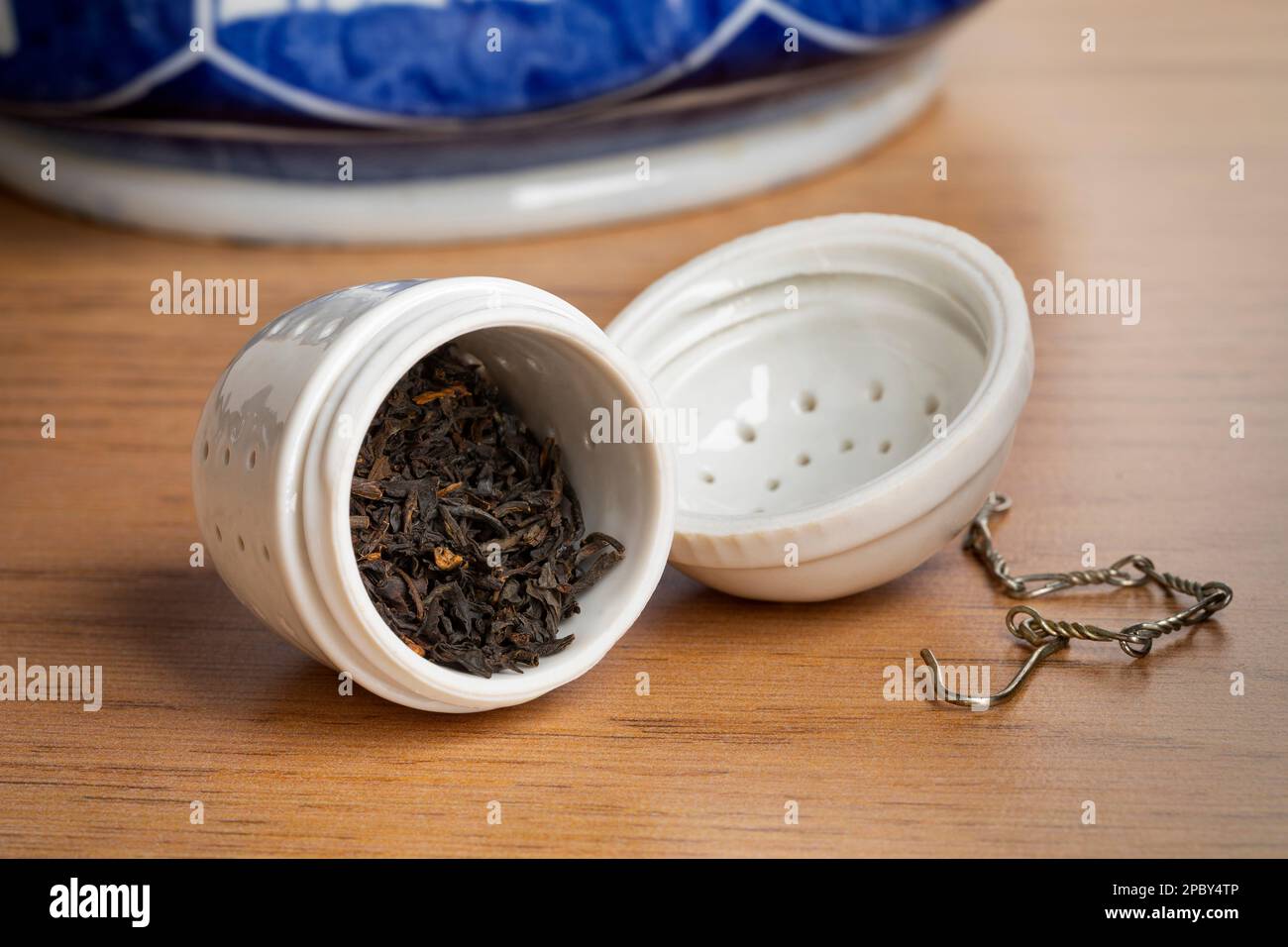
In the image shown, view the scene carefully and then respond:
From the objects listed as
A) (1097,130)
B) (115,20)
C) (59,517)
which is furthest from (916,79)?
(59,517)

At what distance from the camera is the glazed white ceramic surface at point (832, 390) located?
747 millimetres

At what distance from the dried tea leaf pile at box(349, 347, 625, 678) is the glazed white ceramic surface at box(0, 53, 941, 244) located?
620 millimetres

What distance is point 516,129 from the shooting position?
132 cm

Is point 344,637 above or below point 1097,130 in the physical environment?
below

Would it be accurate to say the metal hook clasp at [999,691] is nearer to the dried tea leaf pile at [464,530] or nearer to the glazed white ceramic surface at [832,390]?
the glazed white ceramic surface at [832,390]

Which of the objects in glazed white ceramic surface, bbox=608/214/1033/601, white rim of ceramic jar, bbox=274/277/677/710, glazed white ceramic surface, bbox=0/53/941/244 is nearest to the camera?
white rim of ceramic jar, bbox=274/277/677/710

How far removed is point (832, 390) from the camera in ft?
2.82

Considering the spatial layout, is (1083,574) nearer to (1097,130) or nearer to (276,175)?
(276,175)

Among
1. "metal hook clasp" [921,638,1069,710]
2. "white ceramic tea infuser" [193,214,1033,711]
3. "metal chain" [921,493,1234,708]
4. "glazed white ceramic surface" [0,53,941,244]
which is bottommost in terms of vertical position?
"metal hook clasp" [921,638,1069,710]

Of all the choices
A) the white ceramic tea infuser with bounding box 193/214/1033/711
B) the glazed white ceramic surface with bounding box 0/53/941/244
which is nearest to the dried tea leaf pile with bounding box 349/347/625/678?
the white ceramic tea infuser with bounding box 193/214/1033/711

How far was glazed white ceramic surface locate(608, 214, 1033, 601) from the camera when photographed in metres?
0.75

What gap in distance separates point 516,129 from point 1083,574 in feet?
2.37

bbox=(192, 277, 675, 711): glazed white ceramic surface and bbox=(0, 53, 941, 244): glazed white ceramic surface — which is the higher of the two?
bbox=(0, 53, 941, 244): glazed white ceramic surface

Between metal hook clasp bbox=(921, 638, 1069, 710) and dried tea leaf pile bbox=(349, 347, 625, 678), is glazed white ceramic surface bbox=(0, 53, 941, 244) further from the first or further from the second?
metal hook clasp bbox=(921, 638, 1069, 710)
